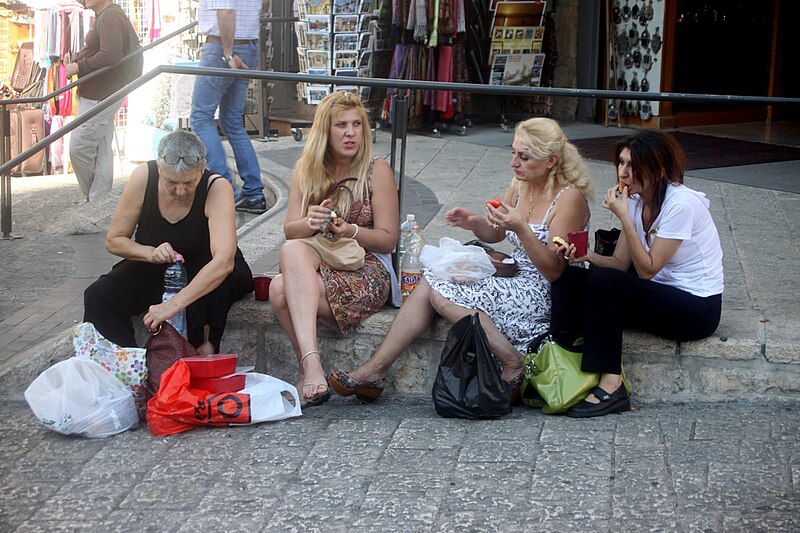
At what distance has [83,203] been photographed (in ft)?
28.5

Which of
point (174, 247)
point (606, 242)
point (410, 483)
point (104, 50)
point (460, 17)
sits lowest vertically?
point (410, 483)

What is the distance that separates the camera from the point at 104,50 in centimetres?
773

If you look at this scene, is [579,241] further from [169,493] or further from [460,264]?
[169,493]

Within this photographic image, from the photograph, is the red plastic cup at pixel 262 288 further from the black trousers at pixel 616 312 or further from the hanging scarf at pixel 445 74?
the hanging scarf at pixel 445 74

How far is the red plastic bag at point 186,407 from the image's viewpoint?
13.3 ft

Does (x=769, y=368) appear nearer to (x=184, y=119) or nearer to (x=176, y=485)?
(x=176, y=485)

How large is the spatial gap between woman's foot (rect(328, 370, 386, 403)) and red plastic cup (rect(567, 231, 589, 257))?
97 cm

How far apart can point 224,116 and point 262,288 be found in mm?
2702

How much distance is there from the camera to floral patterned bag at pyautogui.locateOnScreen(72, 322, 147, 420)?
14.2 feet

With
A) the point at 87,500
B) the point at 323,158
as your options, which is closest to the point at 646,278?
the point at 323,158

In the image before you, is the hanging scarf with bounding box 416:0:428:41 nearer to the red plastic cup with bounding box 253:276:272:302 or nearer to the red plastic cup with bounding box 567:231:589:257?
the red plastic cup with bounding box 253:276:272:302

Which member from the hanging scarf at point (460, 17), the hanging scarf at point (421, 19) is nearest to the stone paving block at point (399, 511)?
the hanging scarf at point (421, 19)

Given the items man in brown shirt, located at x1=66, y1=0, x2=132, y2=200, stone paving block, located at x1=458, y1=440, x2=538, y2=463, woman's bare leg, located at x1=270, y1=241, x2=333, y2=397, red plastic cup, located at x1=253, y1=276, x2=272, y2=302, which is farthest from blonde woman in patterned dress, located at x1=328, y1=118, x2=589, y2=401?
man in brown shirt, located at x1=66, y1=0, x2=132, y2=200

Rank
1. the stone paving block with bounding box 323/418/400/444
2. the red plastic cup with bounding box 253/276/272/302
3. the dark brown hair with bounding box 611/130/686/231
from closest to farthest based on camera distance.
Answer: the stone paving block with bounding box 323/418/400/444 < the dark brown hair with bounding box 611/130/686/231 < the red plastic cup with bounding box 253/276/272/302
